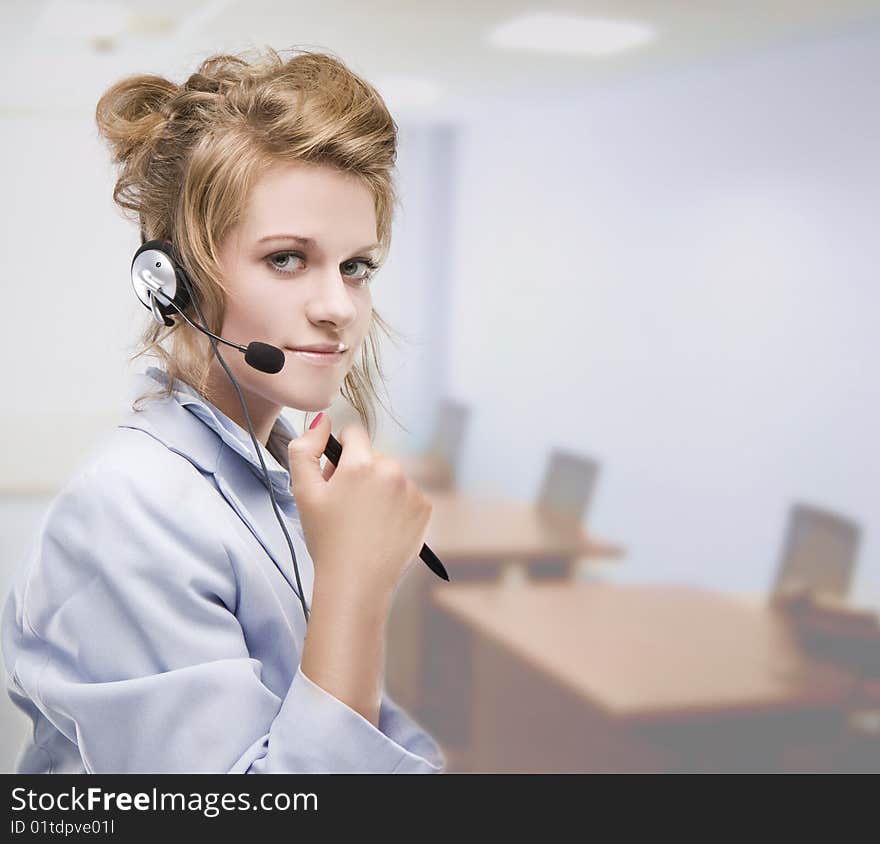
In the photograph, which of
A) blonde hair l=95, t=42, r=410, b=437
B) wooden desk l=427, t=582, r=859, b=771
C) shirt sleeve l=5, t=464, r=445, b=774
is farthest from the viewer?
wooden desk l=427, t=582, r=859, b=771

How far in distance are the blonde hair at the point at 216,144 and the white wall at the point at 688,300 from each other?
1593 mm

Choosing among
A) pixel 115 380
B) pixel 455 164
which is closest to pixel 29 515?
pixel 115 380

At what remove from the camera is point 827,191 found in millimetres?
2072

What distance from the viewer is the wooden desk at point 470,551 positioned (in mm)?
2582

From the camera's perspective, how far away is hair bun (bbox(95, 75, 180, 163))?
0.75m

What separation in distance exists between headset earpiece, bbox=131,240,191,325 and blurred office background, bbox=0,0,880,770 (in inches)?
53.4

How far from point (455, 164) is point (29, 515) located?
151 centimetres

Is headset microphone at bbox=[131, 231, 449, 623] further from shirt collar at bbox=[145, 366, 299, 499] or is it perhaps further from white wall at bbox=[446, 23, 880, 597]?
white wall at bbox=[446, 23, 880, 597]

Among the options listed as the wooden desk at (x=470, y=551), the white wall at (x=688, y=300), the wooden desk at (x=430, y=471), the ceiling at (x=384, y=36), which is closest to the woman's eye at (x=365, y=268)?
the ceiling at (x=384, y=36)

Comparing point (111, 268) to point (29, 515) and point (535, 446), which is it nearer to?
point (29, 515)

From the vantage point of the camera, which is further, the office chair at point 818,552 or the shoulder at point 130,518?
the office chair at point 818,552

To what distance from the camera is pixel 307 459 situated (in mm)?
627

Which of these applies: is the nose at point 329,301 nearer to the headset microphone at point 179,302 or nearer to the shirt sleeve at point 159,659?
the headset microphone at point 179,302

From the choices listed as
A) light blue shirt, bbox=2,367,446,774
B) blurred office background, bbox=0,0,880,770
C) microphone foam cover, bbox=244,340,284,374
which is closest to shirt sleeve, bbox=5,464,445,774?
light blue shirt, bbox=2,367,446,774
